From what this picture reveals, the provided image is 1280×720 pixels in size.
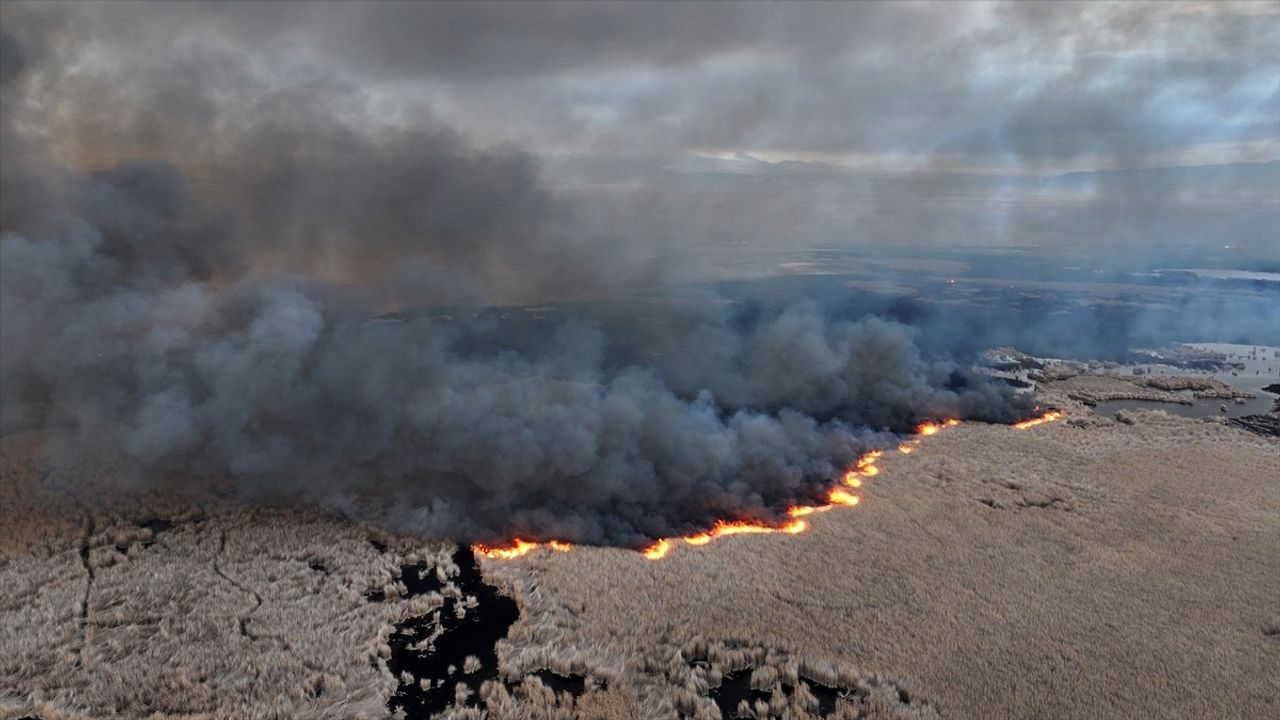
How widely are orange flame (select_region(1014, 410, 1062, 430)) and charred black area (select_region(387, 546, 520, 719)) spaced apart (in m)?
53.6

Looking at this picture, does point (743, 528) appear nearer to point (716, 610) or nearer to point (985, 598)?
point (716, 610)

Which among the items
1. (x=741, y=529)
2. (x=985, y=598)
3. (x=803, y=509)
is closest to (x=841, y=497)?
(x=803, y=509)

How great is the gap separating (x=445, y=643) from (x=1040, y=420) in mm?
60968

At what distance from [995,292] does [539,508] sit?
14218cm

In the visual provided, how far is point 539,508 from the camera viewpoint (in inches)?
1699

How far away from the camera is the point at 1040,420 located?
2721 inches

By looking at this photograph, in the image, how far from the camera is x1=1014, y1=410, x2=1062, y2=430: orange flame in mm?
67188

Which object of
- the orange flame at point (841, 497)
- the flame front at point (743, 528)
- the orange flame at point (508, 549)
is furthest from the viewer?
the orange flame at point (841, 497)

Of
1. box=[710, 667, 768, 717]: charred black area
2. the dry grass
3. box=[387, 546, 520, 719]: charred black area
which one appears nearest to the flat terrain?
the dry grass

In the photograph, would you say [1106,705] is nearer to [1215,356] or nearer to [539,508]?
[539,508]

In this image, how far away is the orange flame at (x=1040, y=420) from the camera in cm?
6719

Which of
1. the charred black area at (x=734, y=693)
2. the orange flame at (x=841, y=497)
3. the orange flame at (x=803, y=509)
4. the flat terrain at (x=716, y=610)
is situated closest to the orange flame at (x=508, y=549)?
the flat terrain at (x=716, y=610)

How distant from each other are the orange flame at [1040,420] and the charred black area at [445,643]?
53.6 metres

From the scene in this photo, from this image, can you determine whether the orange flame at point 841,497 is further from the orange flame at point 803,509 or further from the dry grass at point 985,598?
the orange flame at point 803,509
